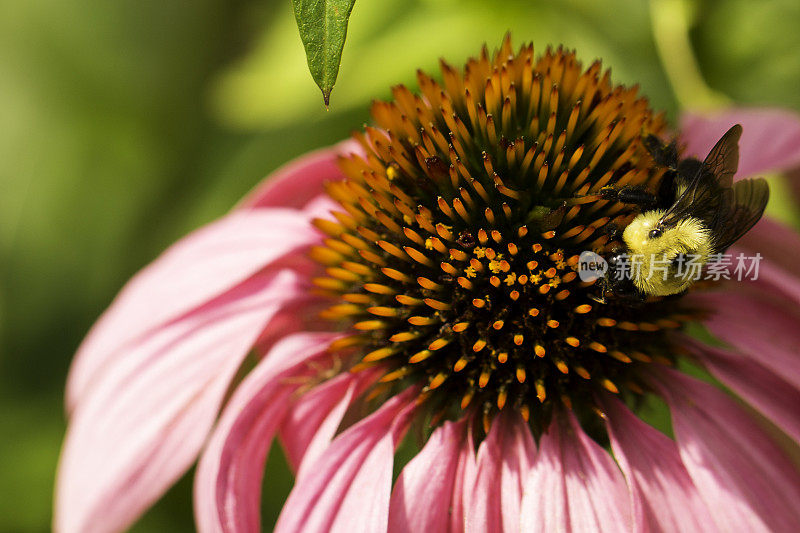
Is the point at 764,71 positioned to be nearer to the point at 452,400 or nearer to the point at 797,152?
the point at 797,152

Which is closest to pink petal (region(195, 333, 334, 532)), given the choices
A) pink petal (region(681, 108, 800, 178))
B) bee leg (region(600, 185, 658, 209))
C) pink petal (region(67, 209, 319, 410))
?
pink petal (region(67, 209, 319, 410))

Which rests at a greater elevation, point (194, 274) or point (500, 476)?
point (194, 274)

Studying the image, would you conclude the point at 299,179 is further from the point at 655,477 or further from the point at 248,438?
the point at 655,477

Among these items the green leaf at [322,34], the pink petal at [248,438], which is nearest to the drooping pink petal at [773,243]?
the pink petal at [248,438]

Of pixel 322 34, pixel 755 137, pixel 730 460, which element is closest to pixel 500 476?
pixel 730 460

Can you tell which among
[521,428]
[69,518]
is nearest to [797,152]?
[521,428]

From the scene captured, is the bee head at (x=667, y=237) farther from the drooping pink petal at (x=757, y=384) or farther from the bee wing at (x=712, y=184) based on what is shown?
the drooping pink petal at (x=757, y=384)
